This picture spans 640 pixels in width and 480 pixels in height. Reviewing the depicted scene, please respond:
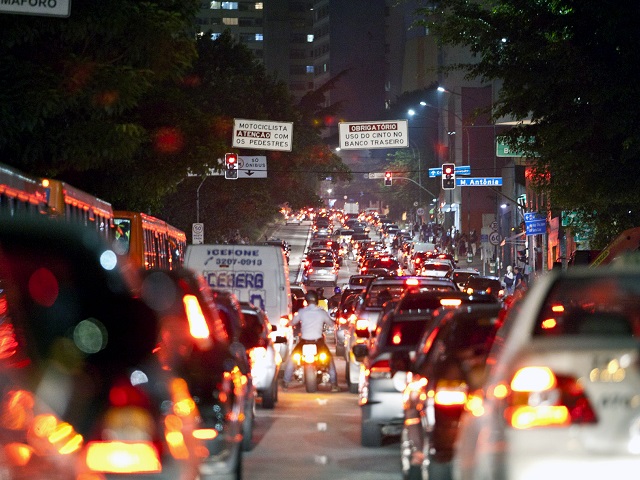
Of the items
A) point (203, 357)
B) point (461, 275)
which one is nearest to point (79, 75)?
point (203, 357)

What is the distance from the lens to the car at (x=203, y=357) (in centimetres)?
796

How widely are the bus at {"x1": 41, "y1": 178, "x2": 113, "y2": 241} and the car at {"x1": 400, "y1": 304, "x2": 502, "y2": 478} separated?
8249 mm

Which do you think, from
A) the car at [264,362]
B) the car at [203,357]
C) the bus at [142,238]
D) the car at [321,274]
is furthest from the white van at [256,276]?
the car at [321,274]

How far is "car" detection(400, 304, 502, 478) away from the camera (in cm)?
906

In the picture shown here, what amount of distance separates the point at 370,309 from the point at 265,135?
2796cm

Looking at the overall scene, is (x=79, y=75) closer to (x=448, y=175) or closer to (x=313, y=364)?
(x=313, y=364)

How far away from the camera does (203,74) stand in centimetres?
6744

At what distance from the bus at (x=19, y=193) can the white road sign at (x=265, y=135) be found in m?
27.7

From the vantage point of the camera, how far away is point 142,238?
31.7 m

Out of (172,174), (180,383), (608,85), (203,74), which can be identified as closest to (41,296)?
(180,383)

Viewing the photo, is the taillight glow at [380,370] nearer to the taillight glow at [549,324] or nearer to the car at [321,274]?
the taillight glow at [549,324]

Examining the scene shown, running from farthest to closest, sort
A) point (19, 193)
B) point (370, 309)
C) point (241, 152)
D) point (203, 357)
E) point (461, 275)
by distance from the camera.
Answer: point (241, 152) < point (461, 275) < point (370, 309) < point (19, 193) < point (203, 357)

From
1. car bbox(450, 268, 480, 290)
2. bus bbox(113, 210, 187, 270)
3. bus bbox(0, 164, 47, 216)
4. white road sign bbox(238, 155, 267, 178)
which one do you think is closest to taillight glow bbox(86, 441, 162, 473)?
bus bbox(0, 164, 47, 216)

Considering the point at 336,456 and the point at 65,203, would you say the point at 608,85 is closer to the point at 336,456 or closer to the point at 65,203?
the point at 65,203
